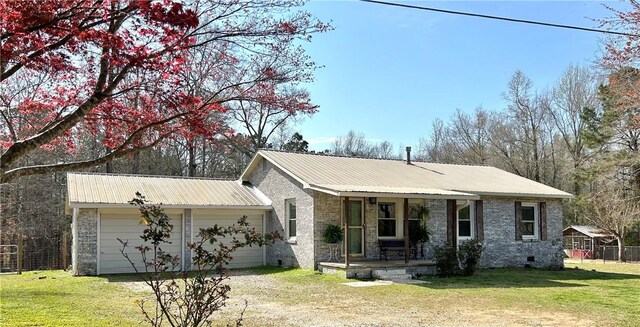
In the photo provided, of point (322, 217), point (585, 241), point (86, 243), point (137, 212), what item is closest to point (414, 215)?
point (322, 217)

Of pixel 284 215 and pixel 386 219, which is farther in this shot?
pixel 284 215

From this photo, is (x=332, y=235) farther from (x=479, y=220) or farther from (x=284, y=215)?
(x=479, y=220)

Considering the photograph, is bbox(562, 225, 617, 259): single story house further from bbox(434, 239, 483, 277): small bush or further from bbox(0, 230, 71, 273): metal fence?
bbox(0, 230, 71, 273): metal fence

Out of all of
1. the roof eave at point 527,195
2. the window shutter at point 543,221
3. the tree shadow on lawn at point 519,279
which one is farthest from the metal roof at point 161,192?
the window shutter at point 543,221

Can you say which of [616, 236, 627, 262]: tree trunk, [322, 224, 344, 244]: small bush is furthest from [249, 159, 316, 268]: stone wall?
[616, 236, 627, 262]: tree trunk

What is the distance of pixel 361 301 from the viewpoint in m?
11.2

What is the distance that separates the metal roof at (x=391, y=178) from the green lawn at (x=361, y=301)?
8.77 ft

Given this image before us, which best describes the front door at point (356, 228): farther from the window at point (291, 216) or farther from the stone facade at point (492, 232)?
the window at point (291, 216)

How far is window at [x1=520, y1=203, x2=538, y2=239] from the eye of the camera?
2016 cm

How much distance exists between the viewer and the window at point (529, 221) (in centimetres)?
2016

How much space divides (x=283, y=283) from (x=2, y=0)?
34.1ft

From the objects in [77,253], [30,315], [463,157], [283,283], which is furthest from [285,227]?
[463,157]

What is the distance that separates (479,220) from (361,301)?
9200 mm

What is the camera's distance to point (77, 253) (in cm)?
1616
